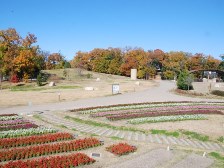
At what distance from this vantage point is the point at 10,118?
20203 mm

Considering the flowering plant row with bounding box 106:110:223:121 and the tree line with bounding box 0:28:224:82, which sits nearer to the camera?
the flowering plant row with bounding box 106:110:223:121

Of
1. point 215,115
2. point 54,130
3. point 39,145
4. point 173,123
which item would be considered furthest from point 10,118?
point 215,115

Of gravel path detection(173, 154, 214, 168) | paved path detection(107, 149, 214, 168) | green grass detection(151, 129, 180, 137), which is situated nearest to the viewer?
paved path detection(107, 149, 214, 168)

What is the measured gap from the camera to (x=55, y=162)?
35.9 feet

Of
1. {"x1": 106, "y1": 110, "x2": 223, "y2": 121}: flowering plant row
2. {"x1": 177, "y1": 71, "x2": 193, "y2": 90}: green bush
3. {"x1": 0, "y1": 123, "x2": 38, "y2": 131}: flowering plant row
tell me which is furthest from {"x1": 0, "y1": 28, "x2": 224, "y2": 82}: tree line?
{"x1": 0, "y1": 123, "x2": 38, "y2": 131}: flowering plant row

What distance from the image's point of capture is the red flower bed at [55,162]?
1044 cm

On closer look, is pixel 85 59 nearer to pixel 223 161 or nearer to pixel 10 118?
pixel 10 118

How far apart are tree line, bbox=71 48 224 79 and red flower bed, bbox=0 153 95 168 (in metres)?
73.8

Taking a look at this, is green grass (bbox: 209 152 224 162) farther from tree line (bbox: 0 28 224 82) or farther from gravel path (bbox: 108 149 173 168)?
tree line (bbox: 0 28 224 82)

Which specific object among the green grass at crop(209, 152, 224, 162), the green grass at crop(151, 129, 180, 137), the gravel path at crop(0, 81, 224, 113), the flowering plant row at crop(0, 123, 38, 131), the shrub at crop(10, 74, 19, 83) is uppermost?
the shrub at crop(10, 74, 19, 83)

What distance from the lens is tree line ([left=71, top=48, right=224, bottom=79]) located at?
88375 millimetres

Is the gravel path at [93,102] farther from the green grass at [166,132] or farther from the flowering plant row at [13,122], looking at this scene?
the green grass at [166,132]

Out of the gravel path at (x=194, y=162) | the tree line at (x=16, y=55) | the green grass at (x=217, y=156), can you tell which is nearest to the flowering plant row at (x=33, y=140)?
the gravel path at (x=194, y=162)

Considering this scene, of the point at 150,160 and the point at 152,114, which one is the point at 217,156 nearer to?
the point at 150,160
